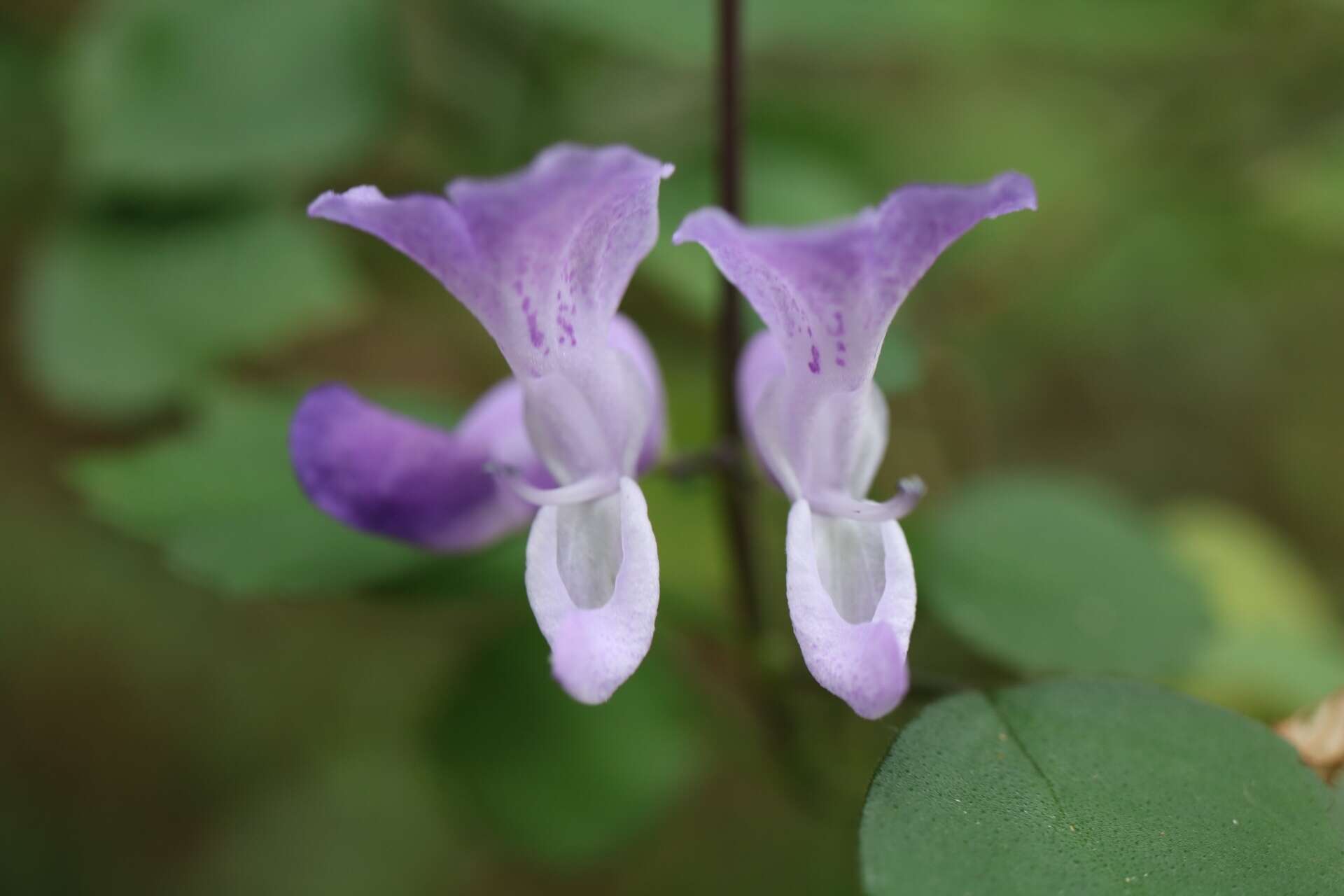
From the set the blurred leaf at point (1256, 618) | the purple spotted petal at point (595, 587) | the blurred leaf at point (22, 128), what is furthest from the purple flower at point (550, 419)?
the blurred leaf at point (22, 128)

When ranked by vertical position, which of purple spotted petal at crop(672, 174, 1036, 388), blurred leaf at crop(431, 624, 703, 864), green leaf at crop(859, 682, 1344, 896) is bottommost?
blurred leaf at crop(431, 624, 703, 864)

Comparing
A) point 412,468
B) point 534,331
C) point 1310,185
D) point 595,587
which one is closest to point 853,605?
point 595,587

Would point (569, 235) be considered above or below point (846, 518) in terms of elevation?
above

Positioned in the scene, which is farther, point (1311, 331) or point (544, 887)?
point (1311, 331)

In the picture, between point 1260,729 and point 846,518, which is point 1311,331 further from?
point 846,518

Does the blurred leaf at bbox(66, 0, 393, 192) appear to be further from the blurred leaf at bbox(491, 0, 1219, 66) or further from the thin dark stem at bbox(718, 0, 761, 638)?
the thin dark stem at bbox(718, 0, 761, 638)

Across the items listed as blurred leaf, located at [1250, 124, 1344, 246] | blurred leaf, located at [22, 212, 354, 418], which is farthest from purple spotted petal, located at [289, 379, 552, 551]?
blurred leaf, located at [1250, 124, 1344, 246]

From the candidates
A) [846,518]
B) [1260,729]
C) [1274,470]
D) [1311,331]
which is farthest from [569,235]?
[1311,331]

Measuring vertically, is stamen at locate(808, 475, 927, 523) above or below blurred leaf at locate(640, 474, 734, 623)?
above
